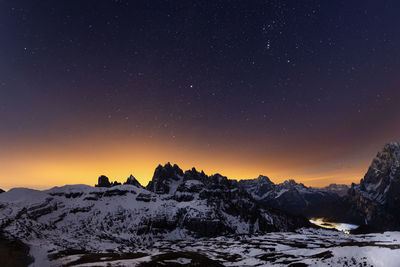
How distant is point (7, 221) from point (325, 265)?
142 metres

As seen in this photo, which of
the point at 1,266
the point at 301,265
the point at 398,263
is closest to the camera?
the point at 398,263

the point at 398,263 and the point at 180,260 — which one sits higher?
the point at 398,263

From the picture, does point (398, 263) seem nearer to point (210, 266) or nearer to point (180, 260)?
point (210, 266)

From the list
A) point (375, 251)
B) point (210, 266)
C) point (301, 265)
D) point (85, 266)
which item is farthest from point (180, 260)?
point (375, 251)

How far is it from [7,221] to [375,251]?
151747 millimetres

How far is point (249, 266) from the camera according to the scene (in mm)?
65688

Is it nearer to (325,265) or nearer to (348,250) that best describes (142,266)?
(325,265)

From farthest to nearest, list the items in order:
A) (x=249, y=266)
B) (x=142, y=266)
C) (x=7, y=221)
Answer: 1. (x=7, y=221)
2. (x=249, y=266)
3. (x=142, y=266)

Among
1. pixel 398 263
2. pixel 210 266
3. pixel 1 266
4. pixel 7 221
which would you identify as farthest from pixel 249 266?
pixel 7 221

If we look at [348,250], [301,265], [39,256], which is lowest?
[39,256]

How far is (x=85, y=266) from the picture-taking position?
57.5 metres

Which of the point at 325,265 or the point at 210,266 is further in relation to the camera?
the point at 210,266

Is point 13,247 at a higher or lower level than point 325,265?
lower

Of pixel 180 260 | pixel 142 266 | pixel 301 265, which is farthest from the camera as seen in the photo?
pixel 180 260
